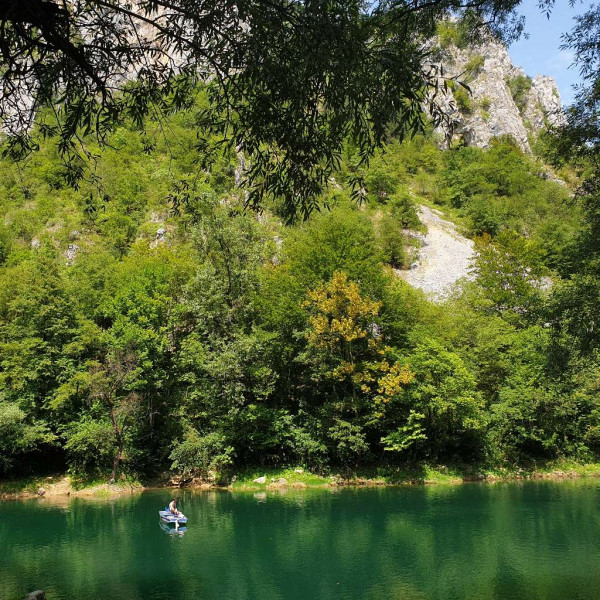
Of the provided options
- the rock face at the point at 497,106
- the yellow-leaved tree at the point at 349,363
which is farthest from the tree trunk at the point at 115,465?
the rock face at the point at 497,106

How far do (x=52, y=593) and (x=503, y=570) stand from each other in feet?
39.5

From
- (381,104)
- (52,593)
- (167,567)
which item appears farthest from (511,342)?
(381,104)

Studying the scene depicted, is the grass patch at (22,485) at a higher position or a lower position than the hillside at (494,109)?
lower

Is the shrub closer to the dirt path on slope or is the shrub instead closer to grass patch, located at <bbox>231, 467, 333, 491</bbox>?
grass patch, located at <bbox>231, 467, 333, 491</bbox>

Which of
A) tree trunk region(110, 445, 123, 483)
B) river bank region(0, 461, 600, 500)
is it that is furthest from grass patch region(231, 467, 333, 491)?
tree trunk region(110, 445, 123, 483)

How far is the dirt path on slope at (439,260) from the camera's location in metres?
48.8

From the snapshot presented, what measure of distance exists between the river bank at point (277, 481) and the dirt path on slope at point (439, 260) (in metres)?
15.6

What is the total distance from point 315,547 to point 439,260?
3881 cm

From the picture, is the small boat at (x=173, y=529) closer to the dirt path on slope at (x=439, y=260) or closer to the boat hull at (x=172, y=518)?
the boat hull at (x=172, y=518)

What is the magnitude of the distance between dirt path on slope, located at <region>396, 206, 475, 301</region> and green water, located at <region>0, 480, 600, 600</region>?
23.1 meters

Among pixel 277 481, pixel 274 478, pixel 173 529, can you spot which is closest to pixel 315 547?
pixel 173 529

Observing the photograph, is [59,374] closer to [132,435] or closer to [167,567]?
[132,435]

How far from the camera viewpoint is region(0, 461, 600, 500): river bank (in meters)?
29.7

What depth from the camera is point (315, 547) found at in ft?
60.2
